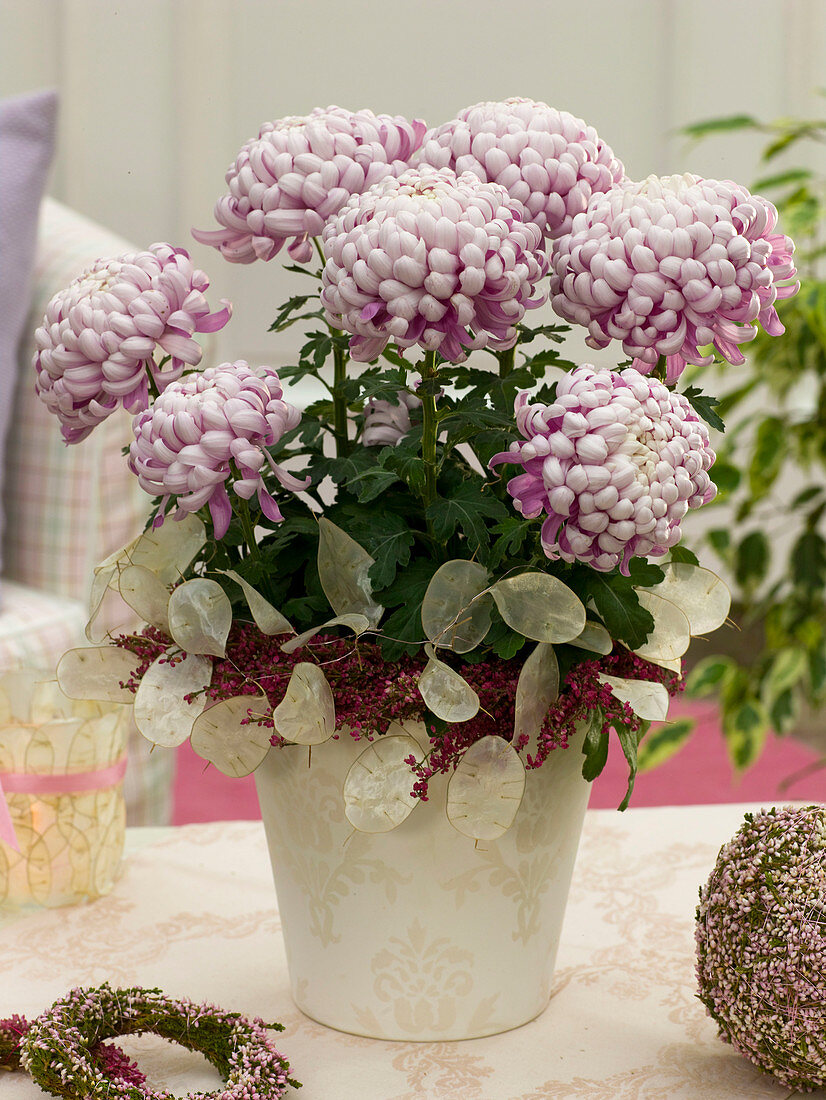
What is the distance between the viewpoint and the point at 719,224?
16.7 inches

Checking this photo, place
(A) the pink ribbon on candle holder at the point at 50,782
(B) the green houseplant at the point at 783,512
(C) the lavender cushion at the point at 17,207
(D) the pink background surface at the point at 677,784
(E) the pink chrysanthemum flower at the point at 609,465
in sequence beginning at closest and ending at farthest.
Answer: (E) the pink chrysanthemum flower at the point at 609,465 → (A) the pink ribbon on candle holder at the point at 50,782 → (C) the lavender cushion at the point at 17,207 → (B) the green houseplant at the point at 783,512 → (D) the pink background surface at the point at 677,784

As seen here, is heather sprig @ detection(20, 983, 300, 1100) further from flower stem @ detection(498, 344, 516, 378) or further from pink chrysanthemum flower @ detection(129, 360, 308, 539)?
flower stem @ detection(498, 344, 516, 378)

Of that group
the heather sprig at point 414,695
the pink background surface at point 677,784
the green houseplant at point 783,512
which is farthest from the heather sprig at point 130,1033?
the pink background surface at point 677,784

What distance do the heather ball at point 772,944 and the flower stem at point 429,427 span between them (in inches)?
7.9

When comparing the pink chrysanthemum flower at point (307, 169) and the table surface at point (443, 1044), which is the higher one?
the pink chrysanthemum flower at point (307, 169)

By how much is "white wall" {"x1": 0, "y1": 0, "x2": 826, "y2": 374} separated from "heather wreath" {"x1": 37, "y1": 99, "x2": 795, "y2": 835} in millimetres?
1965

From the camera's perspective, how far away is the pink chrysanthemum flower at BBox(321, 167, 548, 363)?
41cm

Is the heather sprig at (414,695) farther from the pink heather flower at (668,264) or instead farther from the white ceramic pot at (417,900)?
the pink heather flower at (668,264)

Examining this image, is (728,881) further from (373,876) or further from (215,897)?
(215,897)

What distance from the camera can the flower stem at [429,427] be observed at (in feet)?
1.50

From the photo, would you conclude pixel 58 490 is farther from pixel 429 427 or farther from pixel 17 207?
pixel 429 427

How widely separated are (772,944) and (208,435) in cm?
30

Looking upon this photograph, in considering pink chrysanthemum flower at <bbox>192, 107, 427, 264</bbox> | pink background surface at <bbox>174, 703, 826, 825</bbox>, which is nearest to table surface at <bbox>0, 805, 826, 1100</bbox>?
pink chrysanthemum flower at <bbox>192, 107, 427, 264</bbox>

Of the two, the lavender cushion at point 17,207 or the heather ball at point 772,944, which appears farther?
the lavender cushion at point 17,207
